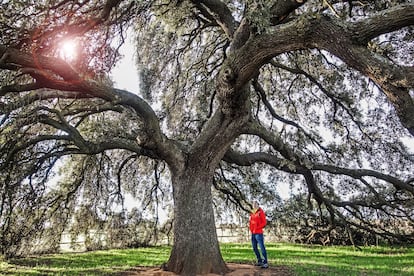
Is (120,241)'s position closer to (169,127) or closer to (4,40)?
(169,127)

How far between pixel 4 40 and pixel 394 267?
750 cm

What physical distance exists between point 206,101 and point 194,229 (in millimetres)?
3831

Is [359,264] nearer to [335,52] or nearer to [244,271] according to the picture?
[244,271]

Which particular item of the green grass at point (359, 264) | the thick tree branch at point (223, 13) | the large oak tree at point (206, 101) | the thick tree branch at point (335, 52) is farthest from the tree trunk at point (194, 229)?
the thick tree branch at point (223, 13)

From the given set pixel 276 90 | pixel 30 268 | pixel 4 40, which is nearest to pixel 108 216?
pixel 30 268

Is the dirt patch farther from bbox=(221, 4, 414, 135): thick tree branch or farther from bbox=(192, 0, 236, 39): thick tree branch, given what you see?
bbox=(192, 0, 236, 39): thick tree branch

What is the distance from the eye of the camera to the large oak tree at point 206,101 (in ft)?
15.5

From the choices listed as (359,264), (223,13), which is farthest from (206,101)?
(359,264)

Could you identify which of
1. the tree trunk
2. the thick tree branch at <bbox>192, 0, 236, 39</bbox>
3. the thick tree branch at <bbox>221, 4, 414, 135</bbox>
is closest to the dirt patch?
the tree trunk

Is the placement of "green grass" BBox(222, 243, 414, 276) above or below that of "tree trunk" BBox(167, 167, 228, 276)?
below

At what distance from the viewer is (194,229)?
662cm

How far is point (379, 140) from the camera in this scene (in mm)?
9125

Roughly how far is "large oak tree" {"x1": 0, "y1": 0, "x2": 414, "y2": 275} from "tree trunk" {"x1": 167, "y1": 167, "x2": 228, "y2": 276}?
0.08 ft

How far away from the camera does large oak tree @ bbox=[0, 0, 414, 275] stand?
471 cm
